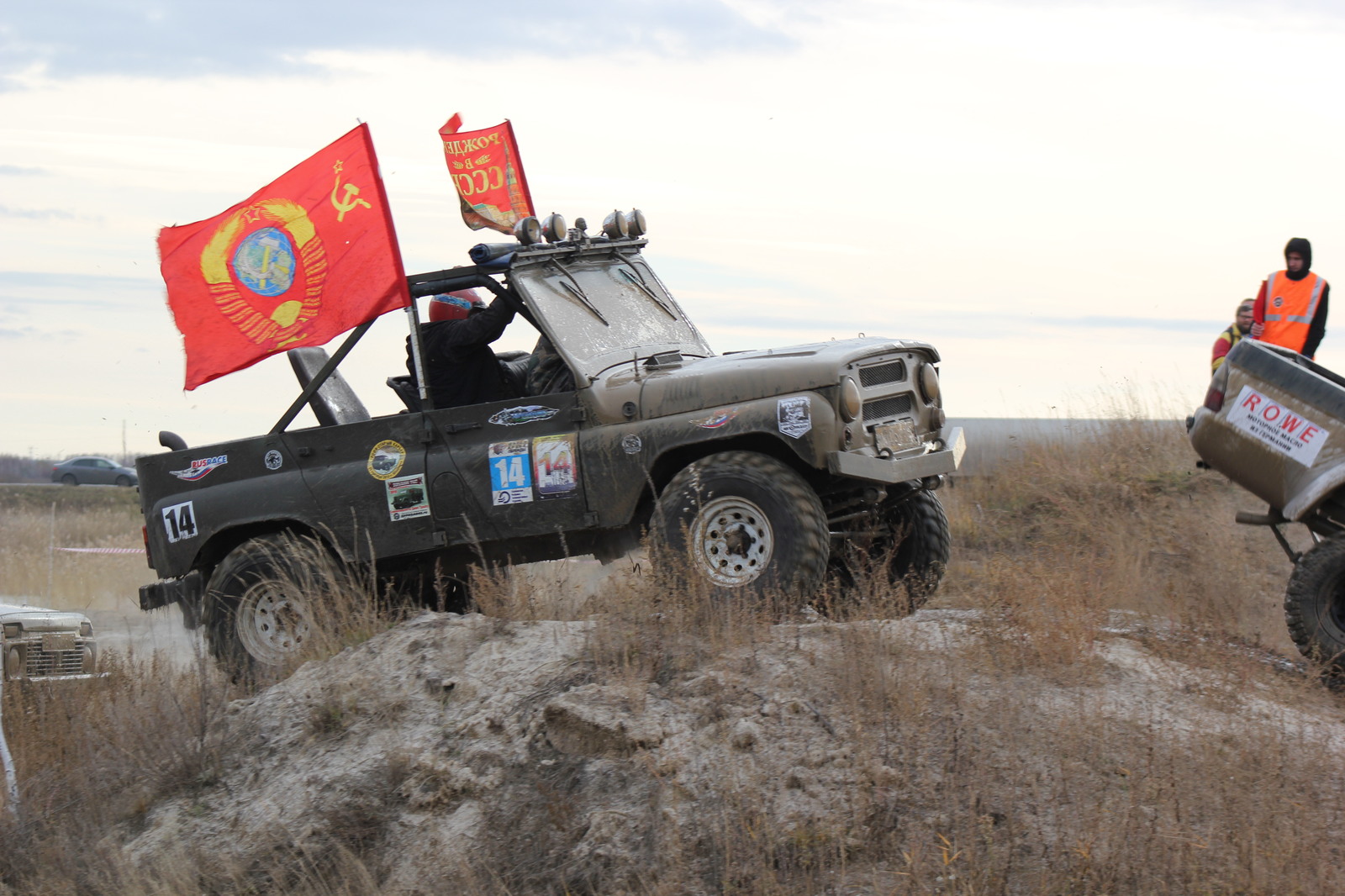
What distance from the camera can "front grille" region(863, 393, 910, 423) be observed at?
677 cm

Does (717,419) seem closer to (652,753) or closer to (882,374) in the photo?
(882,374)

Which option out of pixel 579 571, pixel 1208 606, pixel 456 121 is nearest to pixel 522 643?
pixel 579 571

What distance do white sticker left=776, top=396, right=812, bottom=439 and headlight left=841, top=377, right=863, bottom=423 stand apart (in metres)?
0.17

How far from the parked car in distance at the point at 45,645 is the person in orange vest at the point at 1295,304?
29.0 feet

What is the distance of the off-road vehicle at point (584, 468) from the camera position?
6457 mm

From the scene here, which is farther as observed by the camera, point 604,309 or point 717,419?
point 604,309

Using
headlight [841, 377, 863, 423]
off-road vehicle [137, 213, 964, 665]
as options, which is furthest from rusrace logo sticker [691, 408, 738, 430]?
headlight [841, 377, 863, 423]

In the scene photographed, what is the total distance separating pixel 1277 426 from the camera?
6.70 metres

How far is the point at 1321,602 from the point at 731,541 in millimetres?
2935

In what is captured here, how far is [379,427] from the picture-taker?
745 centimetres

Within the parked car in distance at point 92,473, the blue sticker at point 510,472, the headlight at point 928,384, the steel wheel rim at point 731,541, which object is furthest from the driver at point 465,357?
the parked car in distance at point 92,473

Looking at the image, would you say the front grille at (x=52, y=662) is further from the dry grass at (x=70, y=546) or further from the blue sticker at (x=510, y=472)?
the dry grass at (x=70, y=546)

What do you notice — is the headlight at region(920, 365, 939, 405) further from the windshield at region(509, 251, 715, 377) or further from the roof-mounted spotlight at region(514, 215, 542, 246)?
the roof-mounted spotlight at region(514, 215, 542, 246)

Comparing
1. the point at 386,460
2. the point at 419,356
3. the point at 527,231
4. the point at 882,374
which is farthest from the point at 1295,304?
the point at 386,460
